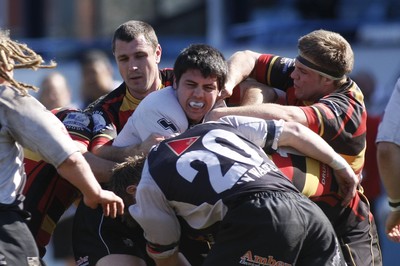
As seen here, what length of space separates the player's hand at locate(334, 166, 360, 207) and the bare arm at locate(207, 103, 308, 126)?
0.31 metres

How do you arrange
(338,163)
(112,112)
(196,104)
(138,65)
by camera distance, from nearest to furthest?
(338,163)
(196,104)
(112,112)
(138,65)

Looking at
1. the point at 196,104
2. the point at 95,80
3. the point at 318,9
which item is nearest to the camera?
the point at 196,104

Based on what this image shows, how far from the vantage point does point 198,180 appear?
16.2ft

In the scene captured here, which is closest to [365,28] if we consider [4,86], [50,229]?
[50,229]

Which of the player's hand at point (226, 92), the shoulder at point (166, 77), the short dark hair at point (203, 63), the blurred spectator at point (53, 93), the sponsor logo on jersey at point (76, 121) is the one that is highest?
the short dark hair at point (203, 63)

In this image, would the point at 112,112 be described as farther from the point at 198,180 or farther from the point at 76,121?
the point at 198,180

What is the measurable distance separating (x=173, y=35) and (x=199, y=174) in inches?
477

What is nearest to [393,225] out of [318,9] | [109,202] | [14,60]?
[109,202]

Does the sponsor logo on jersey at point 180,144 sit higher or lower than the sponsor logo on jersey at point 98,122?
higher

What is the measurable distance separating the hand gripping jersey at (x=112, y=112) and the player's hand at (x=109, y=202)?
0.89 m

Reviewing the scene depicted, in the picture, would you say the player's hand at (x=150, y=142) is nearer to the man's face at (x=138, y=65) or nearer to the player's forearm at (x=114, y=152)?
the player's forearm at (x=114, y=152)

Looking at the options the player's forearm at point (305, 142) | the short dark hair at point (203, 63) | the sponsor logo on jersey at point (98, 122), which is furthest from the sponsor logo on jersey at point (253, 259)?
the sponsor logo on jersey at point (98, 122)

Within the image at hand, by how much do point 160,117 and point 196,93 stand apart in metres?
0.22

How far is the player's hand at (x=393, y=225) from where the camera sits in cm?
605
